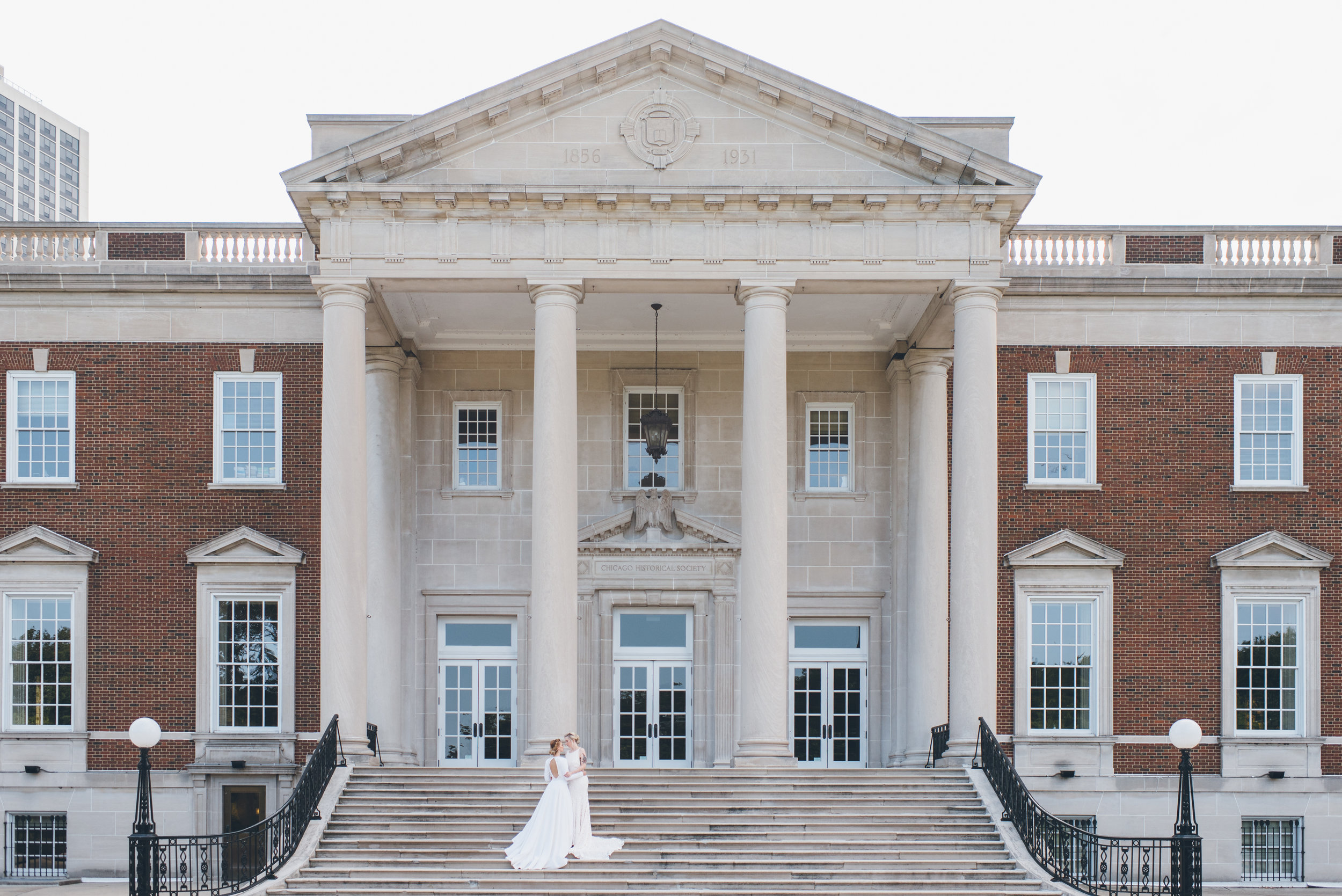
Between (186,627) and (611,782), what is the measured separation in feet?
Answer: 32.5

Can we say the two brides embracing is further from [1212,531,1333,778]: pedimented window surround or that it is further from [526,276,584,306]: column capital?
[1212,531,1333,778]: pedimented window surround

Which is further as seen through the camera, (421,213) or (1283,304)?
(1283,304)

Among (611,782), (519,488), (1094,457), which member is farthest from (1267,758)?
(519,488)

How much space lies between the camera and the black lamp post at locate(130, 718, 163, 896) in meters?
21.9

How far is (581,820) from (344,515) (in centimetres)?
661

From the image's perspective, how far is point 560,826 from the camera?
2306cm

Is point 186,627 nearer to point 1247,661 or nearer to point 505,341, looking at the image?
point 505,341

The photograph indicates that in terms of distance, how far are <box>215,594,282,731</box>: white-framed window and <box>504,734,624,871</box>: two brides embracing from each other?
29.1 feet

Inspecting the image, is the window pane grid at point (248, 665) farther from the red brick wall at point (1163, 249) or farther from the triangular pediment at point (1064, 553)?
the red brick wall at point (1163, 249)

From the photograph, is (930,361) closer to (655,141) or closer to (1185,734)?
(655,141)

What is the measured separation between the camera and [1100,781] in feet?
98.4

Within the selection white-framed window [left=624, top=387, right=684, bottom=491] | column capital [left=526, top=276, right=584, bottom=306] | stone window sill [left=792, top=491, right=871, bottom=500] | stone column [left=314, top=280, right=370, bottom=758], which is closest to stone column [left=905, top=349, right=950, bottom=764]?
stone window sill [left=792, top=491, right=871, bottom=500]

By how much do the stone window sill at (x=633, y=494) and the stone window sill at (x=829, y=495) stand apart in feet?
6.61

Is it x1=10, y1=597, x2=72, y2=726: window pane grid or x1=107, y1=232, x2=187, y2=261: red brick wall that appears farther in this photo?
x1=107, y1=232, x2=187, y2=261: red brick wall
